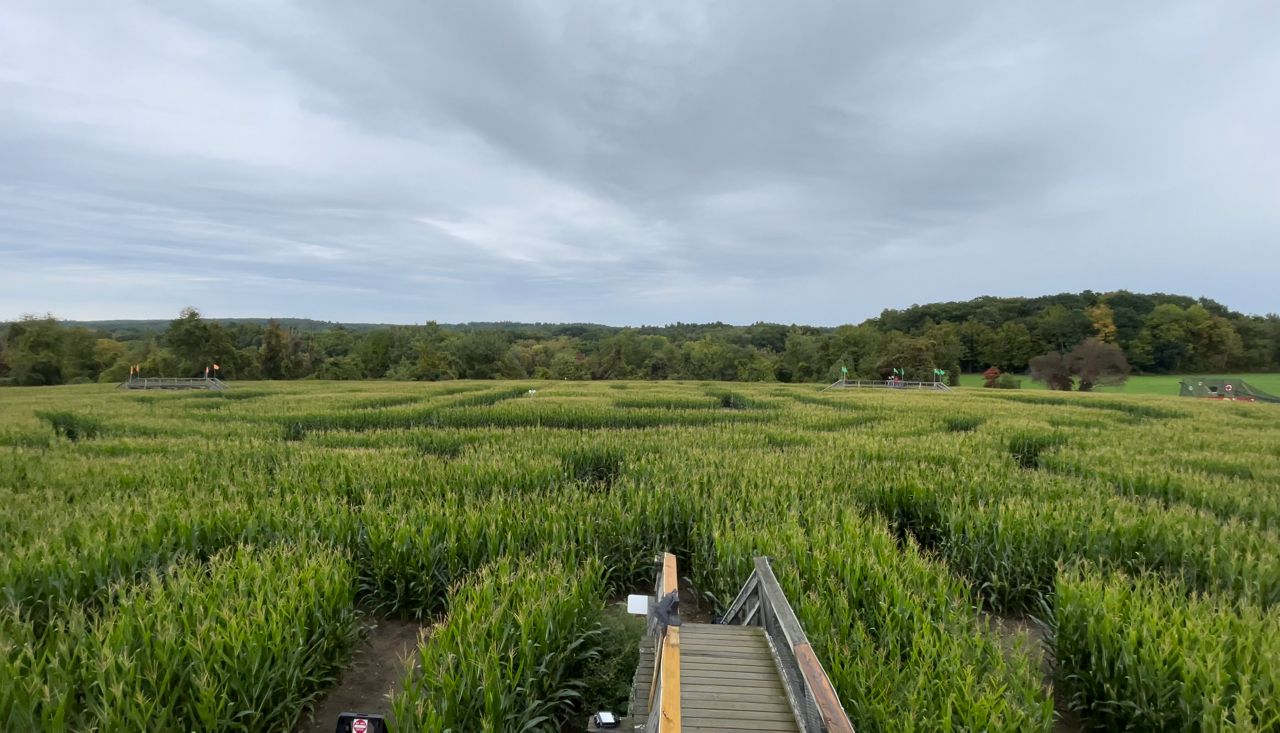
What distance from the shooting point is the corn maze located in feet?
12.2

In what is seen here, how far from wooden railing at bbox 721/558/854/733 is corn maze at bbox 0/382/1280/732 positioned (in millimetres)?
440

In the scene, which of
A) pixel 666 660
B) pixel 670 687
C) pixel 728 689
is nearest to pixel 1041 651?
pixel 728 689

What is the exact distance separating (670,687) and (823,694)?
848 mm

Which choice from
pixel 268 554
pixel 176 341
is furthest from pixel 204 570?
pixel 176 341

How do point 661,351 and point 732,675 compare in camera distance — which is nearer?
point 732,675

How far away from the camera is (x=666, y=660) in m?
3.18

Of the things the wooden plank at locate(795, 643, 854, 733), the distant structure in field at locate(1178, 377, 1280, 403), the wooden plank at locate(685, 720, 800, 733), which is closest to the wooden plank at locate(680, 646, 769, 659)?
the wooden plank at locate(685, 720, 800, 733)

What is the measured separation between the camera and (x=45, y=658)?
3766 millimetres

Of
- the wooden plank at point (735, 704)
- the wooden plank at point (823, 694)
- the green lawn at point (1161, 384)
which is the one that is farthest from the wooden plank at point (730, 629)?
the green lawn at point (1161, 384)

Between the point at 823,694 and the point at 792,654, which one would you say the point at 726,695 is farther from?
the point at 823,694

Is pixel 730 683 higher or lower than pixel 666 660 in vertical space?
lower

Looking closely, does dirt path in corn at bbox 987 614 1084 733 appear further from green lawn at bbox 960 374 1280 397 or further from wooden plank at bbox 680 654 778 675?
green lawn at bbox 960 374 1280 397

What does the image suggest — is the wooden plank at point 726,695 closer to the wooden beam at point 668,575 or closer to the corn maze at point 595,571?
the corn maze at point 595,571

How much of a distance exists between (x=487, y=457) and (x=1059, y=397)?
40119 millimetres
